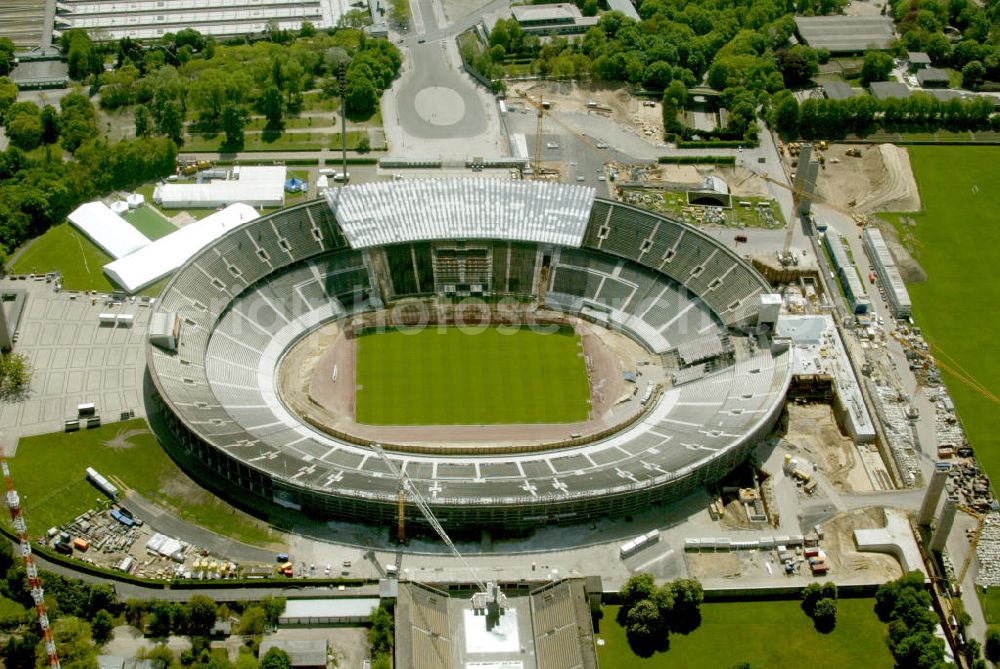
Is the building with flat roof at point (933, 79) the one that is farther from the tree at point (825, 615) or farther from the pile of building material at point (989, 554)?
the tree at point (825, 615)

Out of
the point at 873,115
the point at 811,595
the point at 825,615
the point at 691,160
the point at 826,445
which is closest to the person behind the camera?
the point at 825,615

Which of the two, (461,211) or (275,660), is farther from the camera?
(461,211)

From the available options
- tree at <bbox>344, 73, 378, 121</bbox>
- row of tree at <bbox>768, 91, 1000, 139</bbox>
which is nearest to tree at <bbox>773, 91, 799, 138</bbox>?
row of tree at <bbox>768, 91, 1000, 139</bbox>

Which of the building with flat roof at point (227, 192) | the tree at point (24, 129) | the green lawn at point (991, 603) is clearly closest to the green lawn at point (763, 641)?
the green lawn at point (991, 603)

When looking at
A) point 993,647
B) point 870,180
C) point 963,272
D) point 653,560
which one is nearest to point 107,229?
point 653,560

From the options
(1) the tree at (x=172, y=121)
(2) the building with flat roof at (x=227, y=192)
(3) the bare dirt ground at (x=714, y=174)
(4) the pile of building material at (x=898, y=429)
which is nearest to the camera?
(4) the pile of building material at (x=898, y=429)

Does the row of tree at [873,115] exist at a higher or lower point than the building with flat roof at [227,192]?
higher

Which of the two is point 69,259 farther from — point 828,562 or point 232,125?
point 828,562

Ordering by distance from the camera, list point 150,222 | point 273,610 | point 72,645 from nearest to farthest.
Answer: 1. point 72,645
2. point 273,610
3. point 150,222
